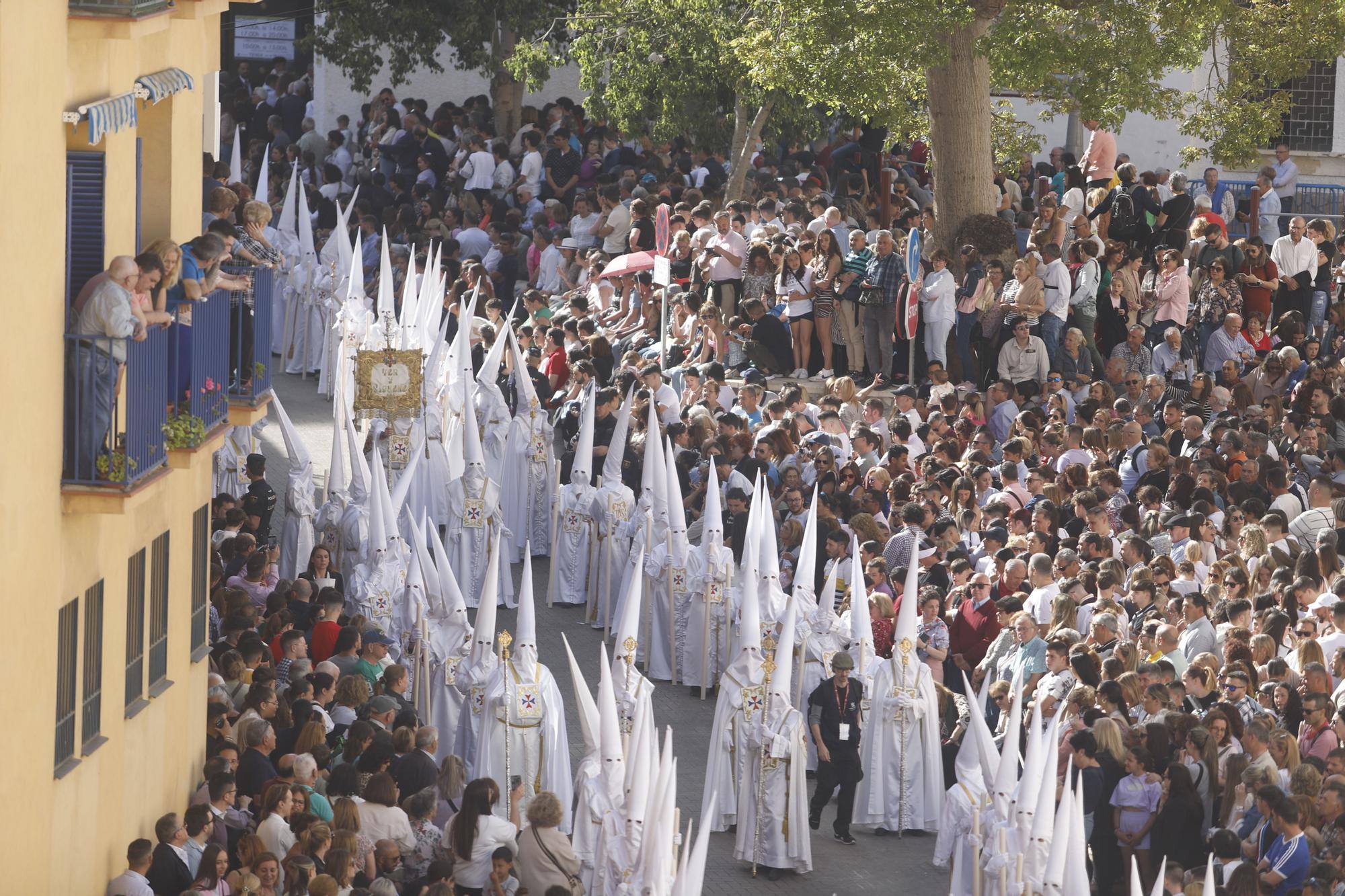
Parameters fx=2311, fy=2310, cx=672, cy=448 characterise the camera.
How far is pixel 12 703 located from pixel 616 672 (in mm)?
4958

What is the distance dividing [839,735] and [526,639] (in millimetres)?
2221

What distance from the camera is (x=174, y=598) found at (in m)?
13.6

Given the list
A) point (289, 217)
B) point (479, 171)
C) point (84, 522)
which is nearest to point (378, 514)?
point (84, 522)

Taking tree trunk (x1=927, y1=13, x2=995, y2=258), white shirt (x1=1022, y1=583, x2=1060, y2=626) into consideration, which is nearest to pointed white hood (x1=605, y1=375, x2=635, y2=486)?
white shirt (x1=1022, y1=583, x2=1060, y2=626)

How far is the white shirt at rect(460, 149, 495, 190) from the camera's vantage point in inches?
1194

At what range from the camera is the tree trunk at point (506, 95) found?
33.8m

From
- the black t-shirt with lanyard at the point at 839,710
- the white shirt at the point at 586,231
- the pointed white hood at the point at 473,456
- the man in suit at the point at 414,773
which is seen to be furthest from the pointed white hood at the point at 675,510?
the white shirt at the point at 586,231

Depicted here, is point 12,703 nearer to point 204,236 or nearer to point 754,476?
point 204,236

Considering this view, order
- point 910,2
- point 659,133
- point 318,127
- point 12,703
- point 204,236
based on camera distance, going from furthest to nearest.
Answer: point 318,127, point 659,133, point 910,2, point 204,236, point 12,703

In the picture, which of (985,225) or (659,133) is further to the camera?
(659,133)

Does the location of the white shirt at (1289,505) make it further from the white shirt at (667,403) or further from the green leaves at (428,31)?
the green leaves at (428,31)

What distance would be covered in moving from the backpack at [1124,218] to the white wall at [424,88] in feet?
44.9

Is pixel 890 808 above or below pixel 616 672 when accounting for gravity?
below

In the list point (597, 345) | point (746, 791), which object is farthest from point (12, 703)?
point (597, 345)
